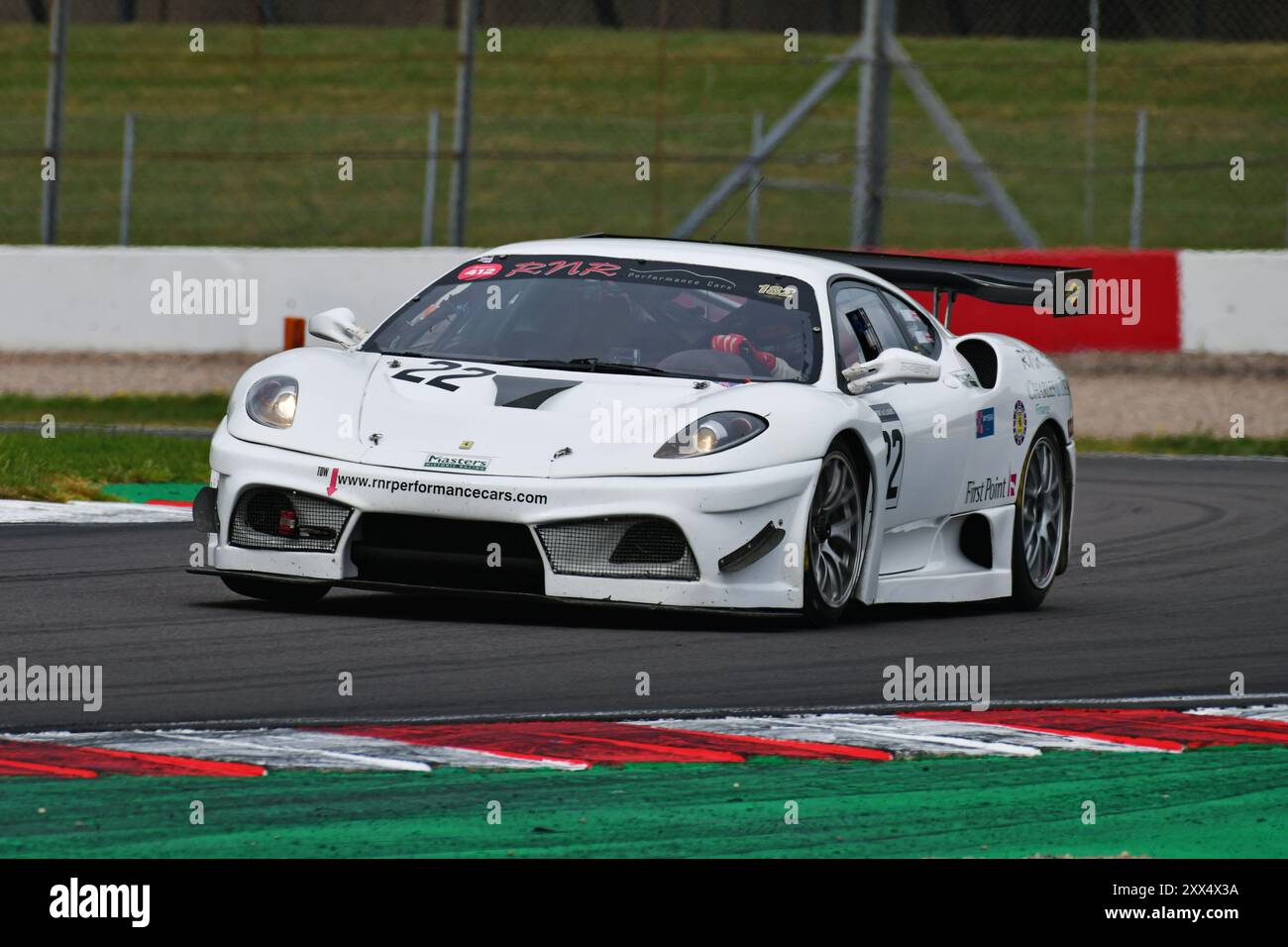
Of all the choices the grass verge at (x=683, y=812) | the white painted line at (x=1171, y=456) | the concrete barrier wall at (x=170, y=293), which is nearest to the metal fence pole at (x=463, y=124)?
the concrete barrier wall at (x=170, y=293)

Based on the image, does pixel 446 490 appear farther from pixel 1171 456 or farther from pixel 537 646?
pixel 1171 456

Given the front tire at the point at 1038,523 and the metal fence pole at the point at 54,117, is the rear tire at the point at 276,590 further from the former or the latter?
the metal fence pole at the point at 54,117

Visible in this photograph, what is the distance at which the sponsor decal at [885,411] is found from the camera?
9.22 m

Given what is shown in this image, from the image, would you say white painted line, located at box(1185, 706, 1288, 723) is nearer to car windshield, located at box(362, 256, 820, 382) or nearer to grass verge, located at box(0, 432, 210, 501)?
car windshield, located at box(362, 256, 820, 382)

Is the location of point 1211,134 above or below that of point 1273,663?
above

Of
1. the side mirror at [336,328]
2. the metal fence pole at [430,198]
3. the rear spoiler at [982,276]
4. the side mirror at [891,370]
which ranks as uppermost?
the metal fence pole at [430,198]

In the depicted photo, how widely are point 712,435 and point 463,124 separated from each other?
12.2 m

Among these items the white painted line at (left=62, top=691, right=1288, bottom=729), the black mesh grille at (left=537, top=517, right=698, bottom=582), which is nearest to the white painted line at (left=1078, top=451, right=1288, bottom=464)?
the black mesh grille at (left=537, top=517, right=698, bottom=582)

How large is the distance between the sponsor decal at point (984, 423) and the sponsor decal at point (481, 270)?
188 centimetres

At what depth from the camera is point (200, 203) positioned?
3359 centimetres

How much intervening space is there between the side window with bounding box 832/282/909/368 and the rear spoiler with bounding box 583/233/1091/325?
0.27 m

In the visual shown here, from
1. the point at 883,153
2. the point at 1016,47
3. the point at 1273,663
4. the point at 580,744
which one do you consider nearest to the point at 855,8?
the point at 1016,47
